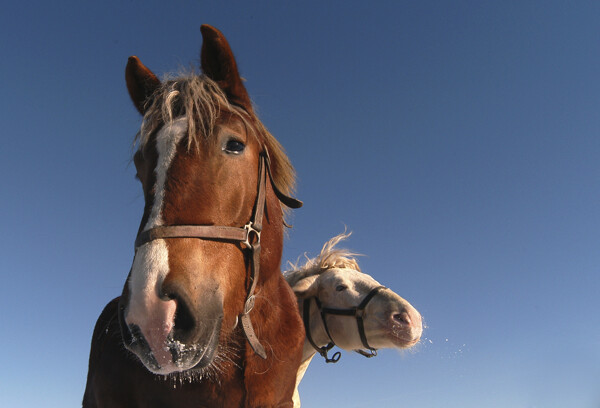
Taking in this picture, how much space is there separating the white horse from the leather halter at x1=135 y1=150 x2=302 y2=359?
3.27 meters

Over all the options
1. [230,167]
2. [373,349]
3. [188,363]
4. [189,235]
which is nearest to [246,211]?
[230,167]

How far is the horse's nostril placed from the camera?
5129mm

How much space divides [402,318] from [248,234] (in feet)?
11.7

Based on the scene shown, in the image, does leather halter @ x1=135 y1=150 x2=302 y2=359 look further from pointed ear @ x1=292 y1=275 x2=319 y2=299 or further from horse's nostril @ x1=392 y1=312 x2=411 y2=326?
pointed ear @ x1=292 y1=275 x2=319 y2=299

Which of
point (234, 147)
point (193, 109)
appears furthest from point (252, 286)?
point (193, 109)

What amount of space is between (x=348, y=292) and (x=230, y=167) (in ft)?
12.9

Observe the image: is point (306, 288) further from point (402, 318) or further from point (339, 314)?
point (402, 318)

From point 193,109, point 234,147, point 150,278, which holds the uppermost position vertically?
point 193,109

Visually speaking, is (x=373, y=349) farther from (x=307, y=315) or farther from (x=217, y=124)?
(x=217, y=124)

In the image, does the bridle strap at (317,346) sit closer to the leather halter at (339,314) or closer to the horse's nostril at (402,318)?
the leather halter at (339,314)

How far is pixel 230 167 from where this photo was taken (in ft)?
7.47

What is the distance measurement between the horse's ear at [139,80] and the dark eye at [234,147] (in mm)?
962

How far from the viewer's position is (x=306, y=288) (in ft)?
20.0

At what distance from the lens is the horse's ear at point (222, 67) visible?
8.73 feet
